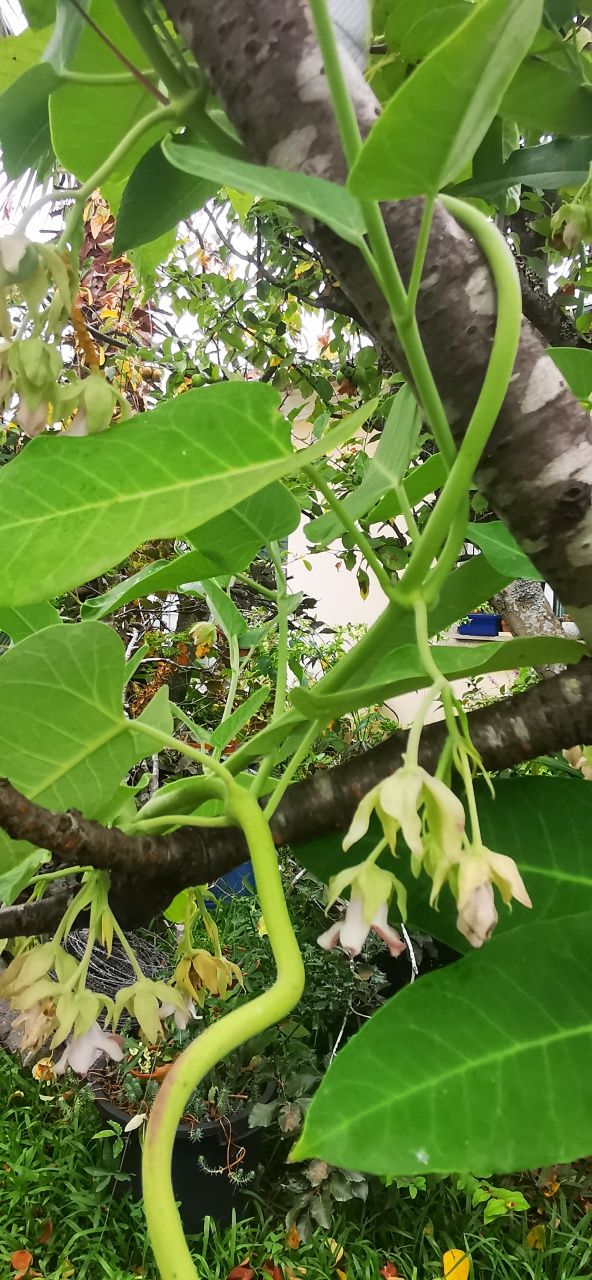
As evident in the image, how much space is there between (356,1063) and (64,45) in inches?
12.8

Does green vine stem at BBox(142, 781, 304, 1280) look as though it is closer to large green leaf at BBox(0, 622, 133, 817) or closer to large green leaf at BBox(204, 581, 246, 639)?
large green leaf at BBox(0, 622, 133, 817)

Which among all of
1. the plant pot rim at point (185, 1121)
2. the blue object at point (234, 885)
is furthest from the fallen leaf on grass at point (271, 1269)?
the blue object at point (234, 885)

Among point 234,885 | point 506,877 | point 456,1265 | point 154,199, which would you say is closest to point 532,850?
point 506,877

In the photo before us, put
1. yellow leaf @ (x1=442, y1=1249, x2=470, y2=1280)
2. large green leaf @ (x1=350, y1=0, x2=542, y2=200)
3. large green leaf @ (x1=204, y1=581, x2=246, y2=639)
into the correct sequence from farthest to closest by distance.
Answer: yellow leaf @ (x1=442, y1=1249, x2=470, y2=1280) < large green leaf @ (x1=204, y1=581, x2=246, y2=639) < large green leaf @ (x1=350, y1=0, x2=542, y2=200)

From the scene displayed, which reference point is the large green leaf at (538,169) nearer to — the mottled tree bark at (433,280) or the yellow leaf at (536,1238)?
the mottled tree bark at (433,280)

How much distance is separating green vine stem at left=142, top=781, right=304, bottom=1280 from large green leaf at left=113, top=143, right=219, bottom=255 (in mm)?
265

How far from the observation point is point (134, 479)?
0.21m

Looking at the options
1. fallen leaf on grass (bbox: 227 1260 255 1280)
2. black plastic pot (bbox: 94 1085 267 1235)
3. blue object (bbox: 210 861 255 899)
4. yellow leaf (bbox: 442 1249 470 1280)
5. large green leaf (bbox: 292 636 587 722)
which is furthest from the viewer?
blue object (bbox: 210 861 255 899)

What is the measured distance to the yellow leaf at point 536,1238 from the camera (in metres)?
1.28

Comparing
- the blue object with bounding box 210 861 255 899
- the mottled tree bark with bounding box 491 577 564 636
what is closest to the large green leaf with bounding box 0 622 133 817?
the mottled tree bark with bounding box 491 577 564 636

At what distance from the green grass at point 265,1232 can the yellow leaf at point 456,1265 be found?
68 mm

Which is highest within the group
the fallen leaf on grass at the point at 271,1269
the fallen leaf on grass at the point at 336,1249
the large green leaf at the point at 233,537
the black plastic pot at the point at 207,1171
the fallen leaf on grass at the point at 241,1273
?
the large green leaf at the point at 233,537

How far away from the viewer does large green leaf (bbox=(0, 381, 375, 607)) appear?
20 centimetres

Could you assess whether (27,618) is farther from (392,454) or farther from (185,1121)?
(185,1121)
